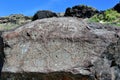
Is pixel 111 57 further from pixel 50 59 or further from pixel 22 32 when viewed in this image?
pixel 22 32

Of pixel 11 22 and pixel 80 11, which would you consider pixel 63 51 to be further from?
pixel 80 11

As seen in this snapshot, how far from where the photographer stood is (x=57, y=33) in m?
7.05

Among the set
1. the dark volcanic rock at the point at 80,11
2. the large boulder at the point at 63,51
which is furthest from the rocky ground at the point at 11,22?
the large boulder at the point at 63,51

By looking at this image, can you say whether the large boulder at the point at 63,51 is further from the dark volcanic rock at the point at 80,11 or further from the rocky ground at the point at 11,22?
the dark volcanic rock at the point at 80,11

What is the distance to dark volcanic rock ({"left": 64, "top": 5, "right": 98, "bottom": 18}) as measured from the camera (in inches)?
1299

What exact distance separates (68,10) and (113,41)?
2682 cm

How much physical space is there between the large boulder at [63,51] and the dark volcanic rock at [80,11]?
83.3ft

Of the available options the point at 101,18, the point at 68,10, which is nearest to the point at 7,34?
the point at 101,18

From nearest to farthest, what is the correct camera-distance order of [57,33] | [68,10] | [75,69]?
1. [75,69]
2. [57,33]
3. [68,10]

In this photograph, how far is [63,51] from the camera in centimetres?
688

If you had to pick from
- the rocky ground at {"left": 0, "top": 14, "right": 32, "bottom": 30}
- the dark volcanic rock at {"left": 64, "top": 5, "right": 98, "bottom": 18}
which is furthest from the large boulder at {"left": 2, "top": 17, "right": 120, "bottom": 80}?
the dark volcanic rock at {"left": 64, "top": 5, "right": 98, "bottom": 18}

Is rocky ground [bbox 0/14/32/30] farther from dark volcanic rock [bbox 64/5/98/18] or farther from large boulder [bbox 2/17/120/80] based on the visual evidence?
large boulder [bbox 2/17/120/80]

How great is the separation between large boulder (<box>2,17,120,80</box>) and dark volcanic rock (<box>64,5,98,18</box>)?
25405 mm

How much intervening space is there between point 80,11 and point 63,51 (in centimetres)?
2659
